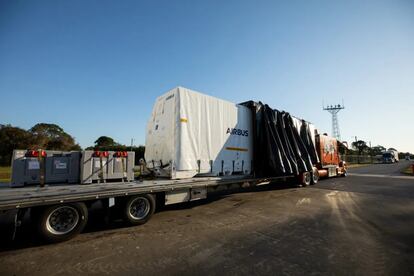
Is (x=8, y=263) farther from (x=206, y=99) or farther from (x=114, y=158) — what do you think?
(x=206, y=99)

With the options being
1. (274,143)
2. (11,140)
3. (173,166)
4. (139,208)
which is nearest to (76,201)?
(139,208)

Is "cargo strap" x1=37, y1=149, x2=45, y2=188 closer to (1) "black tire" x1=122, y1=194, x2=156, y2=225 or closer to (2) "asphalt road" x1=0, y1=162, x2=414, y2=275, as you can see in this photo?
(2) "asphalt road" x1=0, y1=162, x2=414, y2=275

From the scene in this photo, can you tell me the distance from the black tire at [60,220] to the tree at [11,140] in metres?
45.9

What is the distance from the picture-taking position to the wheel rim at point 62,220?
420cm

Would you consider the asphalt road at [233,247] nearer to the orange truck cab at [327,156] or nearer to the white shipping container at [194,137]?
the white shipping container at [194,137]

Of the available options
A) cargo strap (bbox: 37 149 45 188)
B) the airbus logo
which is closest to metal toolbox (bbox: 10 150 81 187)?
cargo strap (bbox: 37 149 45 188)

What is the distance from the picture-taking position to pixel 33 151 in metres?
4.96

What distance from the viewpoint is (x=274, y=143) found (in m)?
9.22

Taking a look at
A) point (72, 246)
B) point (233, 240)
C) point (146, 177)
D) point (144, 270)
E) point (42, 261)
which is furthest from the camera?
point (146, 177)

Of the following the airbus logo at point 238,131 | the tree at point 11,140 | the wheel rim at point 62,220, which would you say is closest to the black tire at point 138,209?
the wheel rim at point 62,220

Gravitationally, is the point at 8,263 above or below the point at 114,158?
below

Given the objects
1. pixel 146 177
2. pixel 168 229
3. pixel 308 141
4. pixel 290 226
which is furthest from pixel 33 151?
pixel 308 141

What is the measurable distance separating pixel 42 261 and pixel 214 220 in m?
3.97

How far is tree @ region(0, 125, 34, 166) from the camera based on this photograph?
123ft
